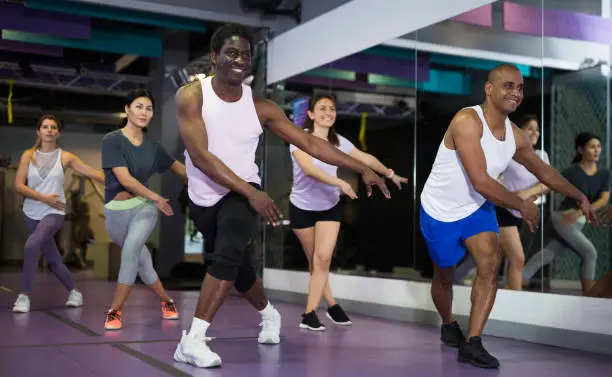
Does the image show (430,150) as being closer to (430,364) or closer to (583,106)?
(583,106)

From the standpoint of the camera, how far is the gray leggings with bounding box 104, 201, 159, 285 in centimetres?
425

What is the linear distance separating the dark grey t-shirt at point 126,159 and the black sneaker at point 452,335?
6.53ft

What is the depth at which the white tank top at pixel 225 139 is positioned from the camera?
9.98ft

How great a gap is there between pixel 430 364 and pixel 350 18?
3637 millimetres

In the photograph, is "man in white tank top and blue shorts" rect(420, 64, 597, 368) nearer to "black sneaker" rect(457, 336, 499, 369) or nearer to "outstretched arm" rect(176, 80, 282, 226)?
"black sneaker" rect(457, 336, 499, 369)

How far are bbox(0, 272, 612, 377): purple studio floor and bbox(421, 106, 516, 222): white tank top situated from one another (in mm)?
690

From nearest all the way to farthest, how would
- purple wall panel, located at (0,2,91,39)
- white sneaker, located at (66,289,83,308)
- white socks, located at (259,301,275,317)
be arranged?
white socks, located at (259,301,275,317)
white sneaker, located at (66,289,83,308)
purple wall panel, located at (0,2,91,39)

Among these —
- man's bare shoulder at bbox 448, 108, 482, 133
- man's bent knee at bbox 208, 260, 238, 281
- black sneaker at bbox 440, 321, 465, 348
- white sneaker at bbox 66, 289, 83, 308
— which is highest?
man's bare shoulder at bbox 448, 108, 482, 133

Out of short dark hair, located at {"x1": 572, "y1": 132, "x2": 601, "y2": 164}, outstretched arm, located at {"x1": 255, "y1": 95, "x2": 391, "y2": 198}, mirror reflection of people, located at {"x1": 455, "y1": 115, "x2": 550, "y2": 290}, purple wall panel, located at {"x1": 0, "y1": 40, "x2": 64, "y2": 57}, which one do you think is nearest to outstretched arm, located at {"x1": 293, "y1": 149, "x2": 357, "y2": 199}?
outstretched arm, located at {"x1": 255, "y1": 95, "x2": 391, "y2": 198}

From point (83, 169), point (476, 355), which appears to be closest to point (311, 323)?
point (476, 355)

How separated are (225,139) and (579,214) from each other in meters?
2.65

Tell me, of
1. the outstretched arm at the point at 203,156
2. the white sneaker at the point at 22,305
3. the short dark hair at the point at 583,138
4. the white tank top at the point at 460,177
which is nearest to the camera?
the outstretched arm at the point at 203,156

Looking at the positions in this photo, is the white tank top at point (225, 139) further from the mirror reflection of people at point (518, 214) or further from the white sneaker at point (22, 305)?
the white sneaker at point (22, 305)

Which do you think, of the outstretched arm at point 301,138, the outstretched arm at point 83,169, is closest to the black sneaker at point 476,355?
the outstretched arm at point 301,138
